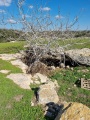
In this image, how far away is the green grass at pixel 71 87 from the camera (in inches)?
579

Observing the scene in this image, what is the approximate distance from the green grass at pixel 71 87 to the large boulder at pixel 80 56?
81 centimetres

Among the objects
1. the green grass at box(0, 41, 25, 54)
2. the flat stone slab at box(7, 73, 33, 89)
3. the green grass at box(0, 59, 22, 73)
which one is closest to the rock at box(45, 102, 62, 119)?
the flat stone slab at box(7, 73, 33, 89)

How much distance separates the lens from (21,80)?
52.5 feet

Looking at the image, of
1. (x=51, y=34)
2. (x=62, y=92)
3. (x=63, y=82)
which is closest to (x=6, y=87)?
(x=62, y=92)

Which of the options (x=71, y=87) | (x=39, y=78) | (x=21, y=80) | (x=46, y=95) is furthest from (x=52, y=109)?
(x=39, y=78)

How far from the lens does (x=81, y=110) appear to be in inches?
370

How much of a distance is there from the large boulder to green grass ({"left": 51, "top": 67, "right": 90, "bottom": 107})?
807 millimetres

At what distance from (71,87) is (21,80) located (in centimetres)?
373

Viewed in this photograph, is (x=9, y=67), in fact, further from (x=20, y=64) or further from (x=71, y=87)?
(x=71, y=87)

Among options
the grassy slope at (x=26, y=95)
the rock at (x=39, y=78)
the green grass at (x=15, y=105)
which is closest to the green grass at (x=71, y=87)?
the grassy slope at (x=26, y=95)

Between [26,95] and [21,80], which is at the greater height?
[21,80]

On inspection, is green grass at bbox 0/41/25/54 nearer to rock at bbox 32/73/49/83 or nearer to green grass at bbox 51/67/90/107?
green grass at bbox 51/67/90/107

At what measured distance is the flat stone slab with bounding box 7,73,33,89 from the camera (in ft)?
50.4

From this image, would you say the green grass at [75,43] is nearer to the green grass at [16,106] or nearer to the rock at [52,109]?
the green grass at [16,106]
